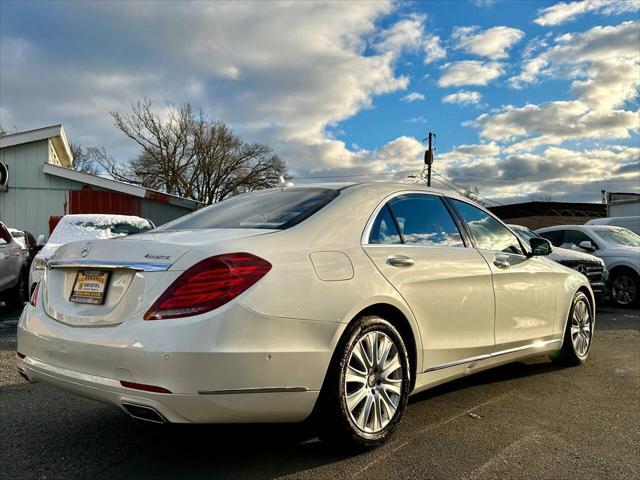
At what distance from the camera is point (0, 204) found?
A: 1666 cm

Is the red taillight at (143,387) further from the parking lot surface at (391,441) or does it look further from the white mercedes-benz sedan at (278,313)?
the parking lot surface at (391,441)

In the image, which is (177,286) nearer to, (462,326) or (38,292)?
(38,292)

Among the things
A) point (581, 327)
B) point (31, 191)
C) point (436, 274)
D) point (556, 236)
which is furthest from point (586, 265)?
point (31, 191)

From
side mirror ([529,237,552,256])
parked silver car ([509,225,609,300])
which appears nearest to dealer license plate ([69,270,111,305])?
side mirror ([529,237,552,256])

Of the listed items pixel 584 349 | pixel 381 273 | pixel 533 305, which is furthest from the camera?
pixel 584 349

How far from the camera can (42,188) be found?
17.0m

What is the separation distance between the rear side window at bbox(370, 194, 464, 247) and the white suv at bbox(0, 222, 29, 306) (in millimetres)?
7607

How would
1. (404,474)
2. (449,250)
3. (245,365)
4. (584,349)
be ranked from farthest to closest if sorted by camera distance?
(584,349)
(449,250)
(404,474)
(245,365)

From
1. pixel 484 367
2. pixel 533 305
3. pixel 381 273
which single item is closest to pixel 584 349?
pixel 533 305

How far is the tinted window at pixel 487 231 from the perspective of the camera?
4363 millimetres

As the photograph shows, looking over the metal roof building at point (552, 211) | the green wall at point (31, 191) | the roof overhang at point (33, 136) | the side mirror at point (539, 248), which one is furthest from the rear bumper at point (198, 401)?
the metal roof building at point (552, 211)

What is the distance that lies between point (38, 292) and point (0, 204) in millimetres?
15394

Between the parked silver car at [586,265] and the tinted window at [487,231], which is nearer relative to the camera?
the tinted window at [487,231]

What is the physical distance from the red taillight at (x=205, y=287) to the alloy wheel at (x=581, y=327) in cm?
375
